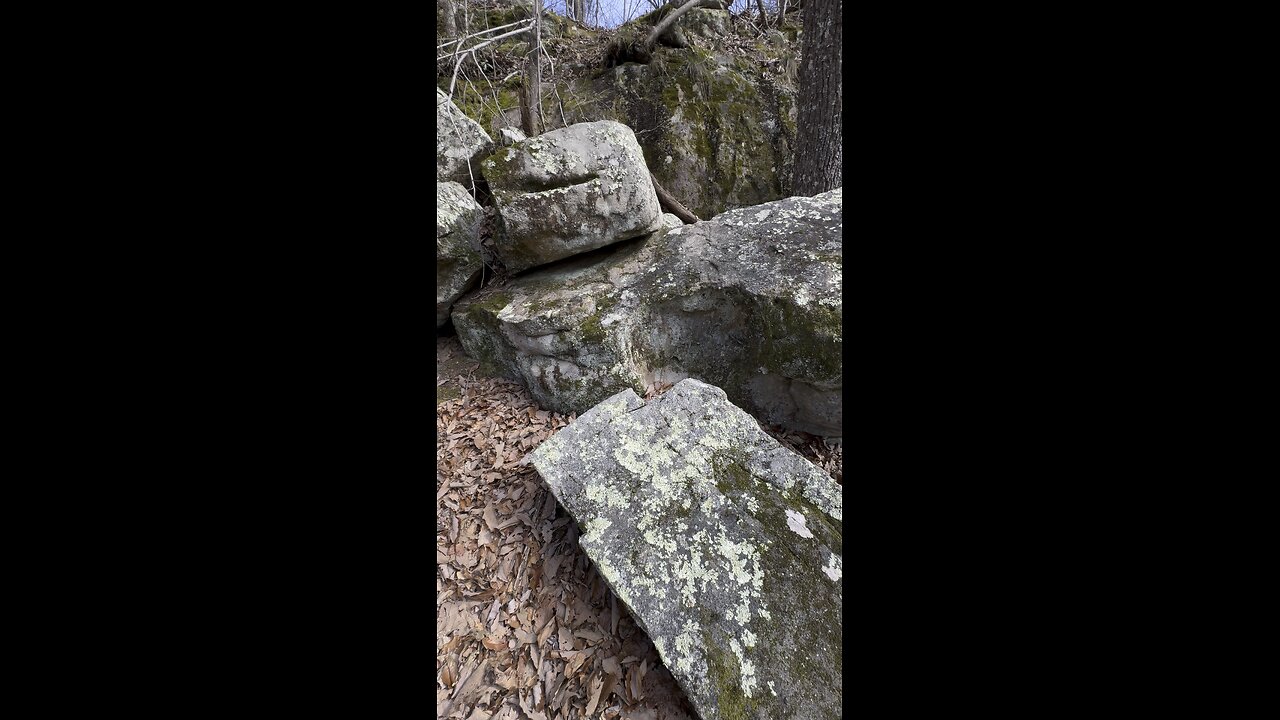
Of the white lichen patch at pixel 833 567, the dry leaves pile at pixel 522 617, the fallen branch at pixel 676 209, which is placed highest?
→ the fallen branch at pixel 676 209

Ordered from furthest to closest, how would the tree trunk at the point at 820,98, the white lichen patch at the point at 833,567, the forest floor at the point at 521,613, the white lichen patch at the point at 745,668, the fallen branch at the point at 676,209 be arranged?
the fallen branch at the point at 676,209, the tree trunk at the point at 820,98, the white lichen patch at the point at 833,567, the forest floor at the point at 521,613, the white lichen patch at the point at 745,668

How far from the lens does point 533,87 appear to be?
5.99 m

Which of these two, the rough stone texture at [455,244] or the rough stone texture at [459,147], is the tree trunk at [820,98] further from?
the rough stone texture at [455,244]

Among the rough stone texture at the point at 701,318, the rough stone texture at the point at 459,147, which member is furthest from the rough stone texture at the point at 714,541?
the rough stone texture at the point at 459,147

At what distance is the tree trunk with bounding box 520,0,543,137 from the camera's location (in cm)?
566

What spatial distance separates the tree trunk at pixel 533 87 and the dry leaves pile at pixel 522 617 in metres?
4.43

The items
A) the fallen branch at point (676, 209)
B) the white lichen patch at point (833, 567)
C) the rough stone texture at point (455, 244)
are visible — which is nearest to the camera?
the white lichen patch at point (833, 567)

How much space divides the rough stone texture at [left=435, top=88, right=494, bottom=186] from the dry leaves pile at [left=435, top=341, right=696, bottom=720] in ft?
8.99

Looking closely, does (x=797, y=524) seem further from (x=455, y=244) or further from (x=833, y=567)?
(x=455, y=244)

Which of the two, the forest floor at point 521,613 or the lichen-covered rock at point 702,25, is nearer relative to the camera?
the forest floor at point 521,613

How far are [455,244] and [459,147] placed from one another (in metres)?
1.06

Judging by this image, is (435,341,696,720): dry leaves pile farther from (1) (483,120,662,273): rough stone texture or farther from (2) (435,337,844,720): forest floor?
(1) (483,120,662,273): rough stone texture

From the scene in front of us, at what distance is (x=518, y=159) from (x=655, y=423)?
2452 millimetres

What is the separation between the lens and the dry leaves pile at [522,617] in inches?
91.6
